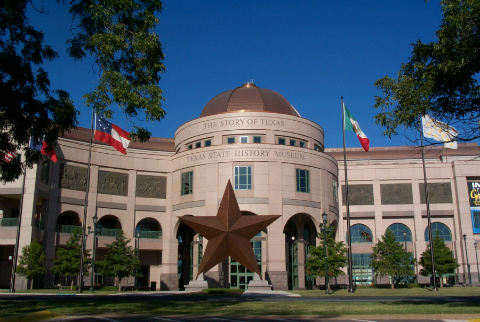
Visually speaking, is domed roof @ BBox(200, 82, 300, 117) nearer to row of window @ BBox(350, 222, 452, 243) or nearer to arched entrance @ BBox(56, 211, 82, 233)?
row of window @ BBox(350, 222, 452, 243)

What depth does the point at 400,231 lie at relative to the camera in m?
65.6

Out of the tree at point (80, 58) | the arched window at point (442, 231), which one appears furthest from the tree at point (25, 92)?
the arched window at point (442, 231)

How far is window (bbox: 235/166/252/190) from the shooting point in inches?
2021

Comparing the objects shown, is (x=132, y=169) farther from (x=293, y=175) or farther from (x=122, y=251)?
(x=293, y=175)

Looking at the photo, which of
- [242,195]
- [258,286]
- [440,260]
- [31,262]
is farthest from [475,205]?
[31,262]

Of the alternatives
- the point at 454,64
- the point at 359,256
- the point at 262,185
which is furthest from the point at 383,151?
the point at 454,64

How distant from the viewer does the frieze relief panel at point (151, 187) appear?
58438 mm

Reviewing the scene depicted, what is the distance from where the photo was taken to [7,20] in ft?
55.0

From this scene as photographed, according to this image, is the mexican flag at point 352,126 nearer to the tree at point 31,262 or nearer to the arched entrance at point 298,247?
the arched entrance at point 298,247

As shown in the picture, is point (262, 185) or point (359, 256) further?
point (359, 256)

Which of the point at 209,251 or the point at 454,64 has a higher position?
the point at 454,64

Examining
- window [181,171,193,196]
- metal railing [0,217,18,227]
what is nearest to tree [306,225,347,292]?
window [181,171,193,196]

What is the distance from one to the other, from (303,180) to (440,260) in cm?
1975

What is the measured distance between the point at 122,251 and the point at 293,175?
1924 centimetres
